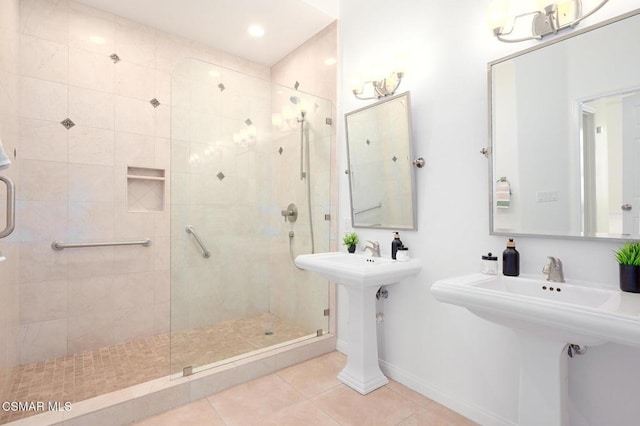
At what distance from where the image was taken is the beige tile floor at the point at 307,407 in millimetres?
1705

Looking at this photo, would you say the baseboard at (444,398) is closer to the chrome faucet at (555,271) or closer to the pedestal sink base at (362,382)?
the pedestal sink base at (362,382)

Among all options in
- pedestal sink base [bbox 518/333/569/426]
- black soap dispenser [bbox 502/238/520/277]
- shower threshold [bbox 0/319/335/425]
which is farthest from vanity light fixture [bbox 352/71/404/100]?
shower threshold [bbox 0/319/335/425]

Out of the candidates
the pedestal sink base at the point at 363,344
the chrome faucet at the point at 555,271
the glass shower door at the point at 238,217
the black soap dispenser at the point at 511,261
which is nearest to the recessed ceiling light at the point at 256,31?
the glass shower door at the point at 238,217

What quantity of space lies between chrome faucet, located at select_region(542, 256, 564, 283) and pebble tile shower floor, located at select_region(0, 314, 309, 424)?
71.4 inches

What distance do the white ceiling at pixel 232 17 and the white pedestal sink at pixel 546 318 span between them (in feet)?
8.01

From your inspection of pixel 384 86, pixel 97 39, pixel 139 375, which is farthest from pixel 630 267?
pixel 97 39

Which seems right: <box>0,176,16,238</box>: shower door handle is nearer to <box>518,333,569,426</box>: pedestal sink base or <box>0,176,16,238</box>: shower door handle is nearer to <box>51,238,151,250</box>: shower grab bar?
<box>51,238,151,250</box>: shower grab bar

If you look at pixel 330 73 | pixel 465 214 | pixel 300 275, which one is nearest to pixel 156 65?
pixel 330 73

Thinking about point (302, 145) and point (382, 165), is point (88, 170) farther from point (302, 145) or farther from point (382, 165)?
point (382, 165)

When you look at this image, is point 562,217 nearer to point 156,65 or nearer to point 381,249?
point 381,249

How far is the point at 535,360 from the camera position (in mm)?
1277

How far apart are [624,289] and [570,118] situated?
2.47 feet

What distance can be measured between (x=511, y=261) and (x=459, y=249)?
31 cm

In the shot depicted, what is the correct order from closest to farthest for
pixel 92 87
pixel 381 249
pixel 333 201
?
pixel 381 249 → pixel 92 87 → pixel 333 201
